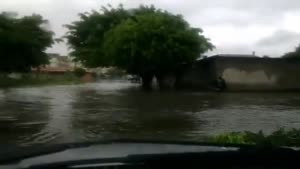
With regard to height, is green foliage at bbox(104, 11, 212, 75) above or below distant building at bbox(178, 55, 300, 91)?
above

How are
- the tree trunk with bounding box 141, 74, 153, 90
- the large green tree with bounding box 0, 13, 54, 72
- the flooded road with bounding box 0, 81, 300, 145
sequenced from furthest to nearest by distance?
the large green tree with bounding box 0, 13, 54, 72, the tree trunk with bounding box 141, 74, 153, 90, the flooded road with bounding box 0, 81, 300, 145

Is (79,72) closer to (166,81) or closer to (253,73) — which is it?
(166,81)

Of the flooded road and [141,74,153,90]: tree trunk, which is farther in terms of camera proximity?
[141,74,153,90]: tree trunk

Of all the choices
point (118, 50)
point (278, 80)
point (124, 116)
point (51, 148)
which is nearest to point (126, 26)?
point (118, 50)

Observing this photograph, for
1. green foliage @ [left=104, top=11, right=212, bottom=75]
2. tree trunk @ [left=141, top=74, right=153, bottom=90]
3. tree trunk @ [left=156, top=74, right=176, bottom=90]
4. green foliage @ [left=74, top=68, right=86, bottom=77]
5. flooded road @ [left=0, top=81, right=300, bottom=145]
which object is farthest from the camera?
green foliage @ [left=74, top=68, right=86, bottom=77]

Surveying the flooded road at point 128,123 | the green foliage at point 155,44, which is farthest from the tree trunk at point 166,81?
the flooded road at point 128,123

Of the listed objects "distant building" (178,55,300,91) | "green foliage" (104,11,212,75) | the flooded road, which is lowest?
the flooded road

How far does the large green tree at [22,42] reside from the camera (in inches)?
1762

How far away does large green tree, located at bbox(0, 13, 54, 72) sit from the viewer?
44750mm

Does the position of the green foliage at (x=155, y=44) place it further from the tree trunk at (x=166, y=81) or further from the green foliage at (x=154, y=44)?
the tree trunk at (x=166, y=81)

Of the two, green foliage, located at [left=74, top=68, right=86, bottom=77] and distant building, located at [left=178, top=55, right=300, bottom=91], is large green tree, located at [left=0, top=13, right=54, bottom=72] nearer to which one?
distant building, located at [left=178, top=55, right=300, bottom=91]

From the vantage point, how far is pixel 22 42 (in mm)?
46406

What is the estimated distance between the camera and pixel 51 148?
2289mm

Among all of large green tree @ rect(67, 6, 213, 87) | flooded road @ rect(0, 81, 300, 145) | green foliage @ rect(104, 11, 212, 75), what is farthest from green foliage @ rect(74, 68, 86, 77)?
flooded road @ rect(0, 81, 300, 145)
